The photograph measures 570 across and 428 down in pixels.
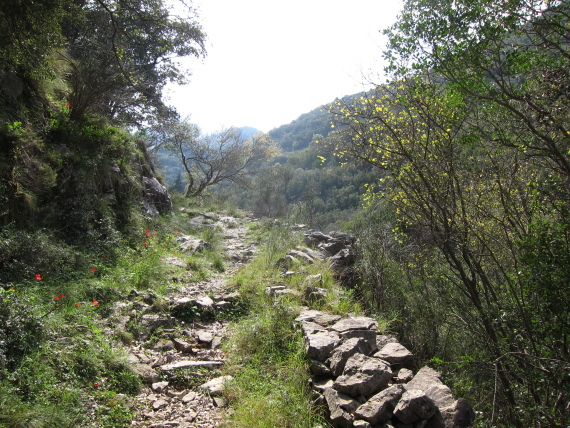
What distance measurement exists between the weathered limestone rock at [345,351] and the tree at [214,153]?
1600cm

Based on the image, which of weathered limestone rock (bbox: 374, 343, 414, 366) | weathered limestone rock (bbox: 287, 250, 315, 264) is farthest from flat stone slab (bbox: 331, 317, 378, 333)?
weathered limestone rock (bbox: 287, 250, 315, 264)

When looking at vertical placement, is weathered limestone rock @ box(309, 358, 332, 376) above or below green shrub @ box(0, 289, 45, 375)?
below

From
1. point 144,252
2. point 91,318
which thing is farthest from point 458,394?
point 144,252

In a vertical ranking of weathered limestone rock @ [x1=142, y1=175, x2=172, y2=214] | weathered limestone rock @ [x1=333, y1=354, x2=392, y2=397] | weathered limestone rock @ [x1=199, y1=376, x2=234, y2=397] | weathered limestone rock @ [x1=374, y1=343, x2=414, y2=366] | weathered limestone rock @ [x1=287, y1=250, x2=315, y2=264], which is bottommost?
weathered limestone rock @ [x1=374, y1=343, x2=414, y2=366]

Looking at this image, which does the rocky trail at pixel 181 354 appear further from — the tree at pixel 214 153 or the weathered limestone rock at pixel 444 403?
the tree at pixel 214 153

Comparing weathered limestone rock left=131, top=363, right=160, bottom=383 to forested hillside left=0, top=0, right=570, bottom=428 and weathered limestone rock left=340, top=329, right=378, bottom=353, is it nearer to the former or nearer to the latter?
forested hillside left=0, top=0, right=570, bottom=428

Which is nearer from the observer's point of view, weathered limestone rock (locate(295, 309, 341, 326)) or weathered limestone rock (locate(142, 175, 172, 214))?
weathered limestone rock (locate(295, 309, 341, 326))

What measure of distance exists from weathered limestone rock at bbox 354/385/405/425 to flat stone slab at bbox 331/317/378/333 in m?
1.11

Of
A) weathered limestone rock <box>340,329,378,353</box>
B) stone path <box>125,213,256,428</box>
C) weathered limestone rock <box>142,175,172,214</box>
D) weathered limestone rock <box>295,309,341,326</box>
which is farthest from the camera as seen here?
weathered limestone rock <box>142,175,172,214</box>

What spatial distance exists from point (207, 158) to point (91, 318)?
17.3 meters

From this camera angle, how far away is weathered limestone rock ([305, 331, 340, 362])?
3.32 m

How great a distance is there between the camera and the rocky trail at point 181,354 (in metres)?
2.85

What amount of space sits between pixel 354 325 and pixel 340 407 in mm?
1264

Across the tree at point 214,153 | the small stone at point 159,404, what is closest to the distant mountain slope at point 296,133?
the tree at point 214,153
